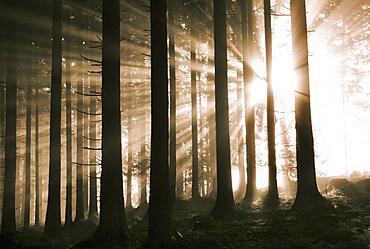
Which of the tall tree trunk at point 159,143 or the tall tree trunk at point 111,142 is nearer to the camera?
the tall tree trunk at point 159,143

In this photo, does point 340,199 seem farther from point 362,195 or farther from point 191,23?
point 191,23

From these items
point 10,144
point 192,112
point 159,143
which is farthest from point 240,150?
point 159,143

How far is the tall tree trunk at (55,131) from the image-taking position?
1691 cm

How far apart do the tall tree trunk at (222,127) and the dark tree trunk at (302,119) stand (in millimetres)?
2535

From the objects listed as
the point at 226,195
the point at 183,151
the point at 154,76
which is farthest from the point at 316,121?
the point at 154,76

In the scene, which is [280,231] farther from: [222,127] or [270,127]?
[270,127]

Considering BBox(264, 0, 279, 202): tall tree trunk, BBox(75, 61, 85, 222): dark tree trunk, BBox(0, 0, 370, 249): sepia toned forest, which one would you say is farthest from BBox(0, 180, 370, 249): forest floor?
BBox(75, 61, 85, 222): dark tree trunk

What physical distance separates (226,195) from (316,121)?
75.6 ft

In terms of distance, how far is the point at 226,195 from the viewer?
15.5m

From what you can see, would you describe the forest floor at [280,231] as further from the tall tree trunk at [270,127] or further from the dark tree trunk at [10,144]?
the dark tree trunk at [10,144]

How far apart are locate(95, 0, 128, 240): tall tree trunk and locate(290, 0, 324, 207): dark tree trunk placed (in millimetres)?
5989

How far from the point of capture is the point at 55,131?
56.1ft

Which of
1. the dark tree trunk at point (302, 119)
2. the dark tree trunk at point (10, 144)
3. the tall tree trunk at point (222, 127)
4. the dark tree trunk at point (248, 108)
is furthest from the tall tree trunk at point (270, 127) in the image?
the dark tree trunk at point (10, 144)

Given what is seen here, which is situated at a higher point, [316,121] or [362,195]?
[316,121]
